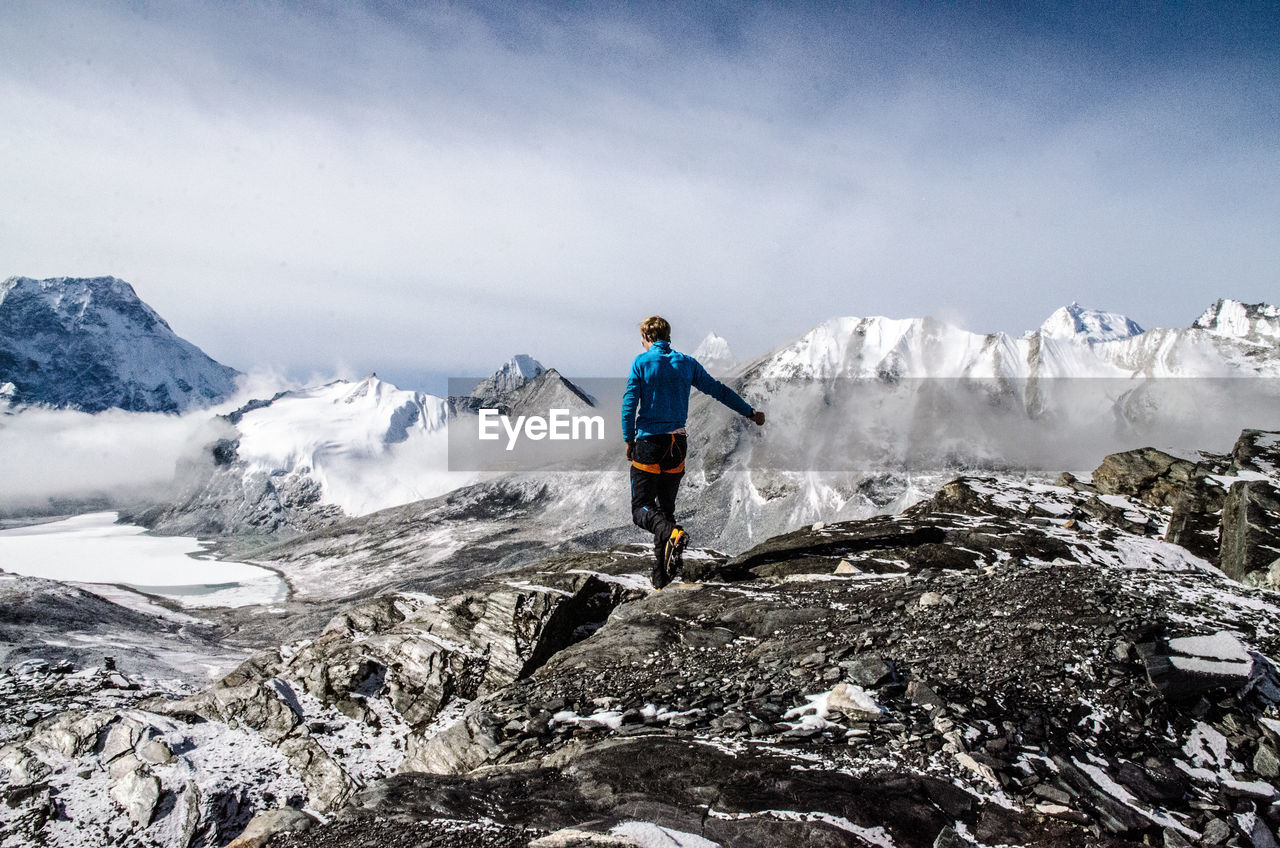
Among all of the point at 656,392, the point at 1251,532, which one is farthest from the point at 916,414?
the point at 656,392

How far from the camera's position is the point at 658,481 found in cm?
1114

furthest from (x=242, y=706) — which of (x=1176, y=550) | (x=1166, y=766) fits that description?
(x=1176, y=550)

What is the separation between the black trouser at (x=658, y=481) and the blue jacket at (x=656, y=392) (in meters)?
0.20

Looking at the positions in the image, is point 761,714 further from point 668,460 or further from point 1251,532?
point 1251,532

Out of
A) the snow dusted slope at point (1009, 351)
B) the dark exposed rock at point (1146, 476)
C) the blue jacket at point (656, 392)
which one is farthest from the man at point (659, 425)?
the snow dusted slope at point (1009, 351)

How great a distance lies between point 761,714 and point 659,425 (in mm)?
5190

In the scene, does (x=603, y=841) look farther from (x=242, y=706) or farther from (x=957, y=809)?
(x=242, y=706)

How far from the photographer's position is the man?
35.0ft

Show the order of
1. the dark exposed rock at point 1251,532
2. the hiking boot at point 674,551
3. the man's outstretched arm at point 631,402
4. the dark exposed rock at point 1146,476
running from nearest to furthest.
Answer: the man's outstretched arm at point 631,402
the hiking boot at point 674,551
the dark exposed rock at point 1251,532
the dark exposed rock at point 1146,476

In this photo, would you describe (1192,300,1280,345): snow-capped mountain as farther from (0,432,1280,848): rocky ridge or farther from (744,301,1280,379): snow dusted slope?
(0,432,1280,848): rocky ridge

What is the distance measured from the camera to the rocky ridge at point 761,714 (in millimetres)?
4961

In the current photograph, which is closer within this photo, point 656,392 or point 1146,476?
point 656,392

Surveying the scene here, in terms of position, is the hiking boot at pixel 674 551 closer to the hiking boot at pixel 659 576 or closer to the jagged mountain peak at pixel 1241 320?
the hiking boot at pixel 659 576

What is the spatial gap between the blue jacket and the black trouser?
20 cm
